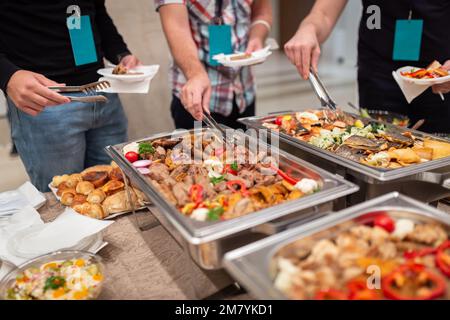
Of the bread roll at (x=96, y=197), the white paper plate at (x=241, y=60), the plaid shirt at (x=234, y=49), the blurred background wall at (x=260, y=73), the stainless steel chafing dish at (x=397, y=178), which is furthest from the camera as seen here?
the blurred background wall at (x=260, y=73)

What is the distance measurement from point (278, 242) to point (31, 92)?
1099mm

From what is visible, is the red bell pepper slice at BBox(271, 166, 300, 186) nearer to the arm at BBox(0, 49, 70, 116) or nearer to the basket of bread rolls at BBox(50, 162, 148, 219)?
the basket of bread rolls at BBox(50, 162, 148, 219)

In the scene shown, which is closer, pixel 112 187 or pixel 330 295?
pixel 330 295

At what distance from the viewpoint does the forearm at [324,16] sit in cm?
189

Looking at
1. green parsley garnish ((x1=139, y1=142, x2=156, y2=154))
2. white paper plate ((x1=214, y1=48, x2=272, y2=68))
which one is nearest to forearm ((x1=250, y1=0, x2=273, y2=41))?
white paper plate ((x1=214, y1=48, x2=272, y2=68))

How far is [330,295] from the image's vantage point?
740mm

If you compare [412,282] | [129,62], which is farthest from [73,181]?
[412,282]

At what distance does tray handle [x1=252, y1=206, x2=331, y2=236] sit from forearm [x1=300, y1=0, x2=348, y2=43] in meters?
1.17

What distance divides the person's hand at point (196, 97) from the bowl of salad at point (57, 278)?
2.22 ft

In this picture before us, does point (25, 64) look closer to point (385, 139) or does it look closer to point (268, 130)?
point (268, 130)

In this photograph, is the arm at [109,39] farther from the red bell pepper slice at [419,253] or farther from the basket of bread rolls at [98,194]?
the red bell pepper slice at [419,253]

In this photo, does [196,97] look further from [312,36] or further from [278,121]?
[312,36]

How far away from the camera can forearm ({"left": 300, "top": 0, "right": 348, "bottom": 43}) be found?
1890 millimetres

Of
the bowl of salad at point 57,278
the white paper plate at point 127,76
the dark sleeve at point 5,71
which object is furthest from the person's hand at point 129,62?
the bowl of salad at point 57,278
